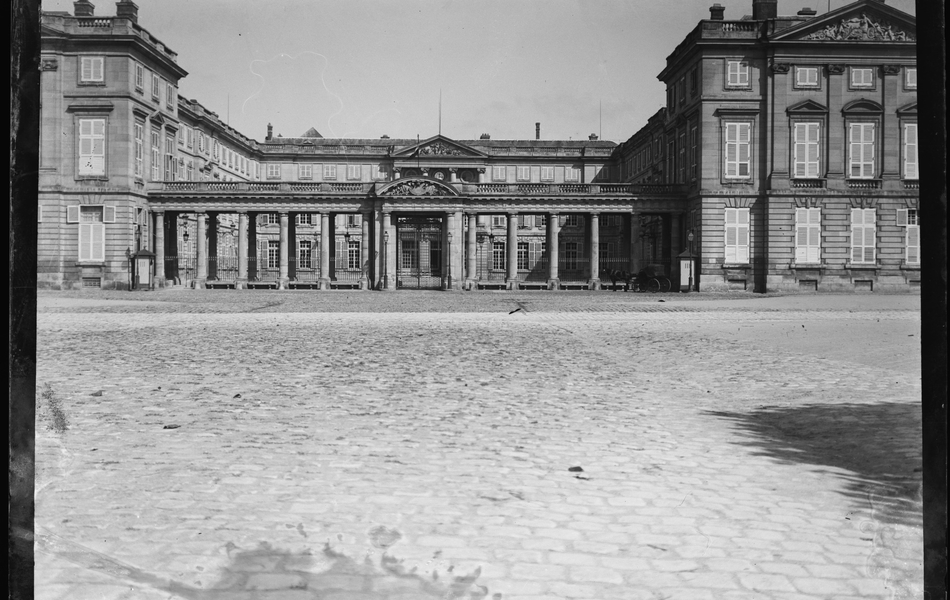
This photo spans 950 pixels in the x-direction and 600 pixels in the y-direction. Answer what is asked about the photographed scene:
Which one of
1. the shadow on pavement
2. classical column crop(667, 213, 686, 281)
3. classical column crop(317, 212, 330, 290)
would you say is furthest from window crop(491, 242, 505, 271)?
the shadow on pavement

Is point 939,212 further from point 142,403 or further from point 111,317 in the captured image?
point 111,317

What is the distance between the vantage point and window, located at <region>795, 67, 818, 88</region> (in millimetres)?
32875

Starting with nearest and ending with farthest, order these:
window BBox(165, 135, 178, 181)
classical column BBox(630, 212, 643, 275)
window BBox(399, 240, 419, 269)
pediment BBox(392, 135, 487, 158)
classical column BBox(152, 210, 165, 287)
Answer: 1. classical column BBox(152, 210, 165, 287)
2. window BBox(165, 135, 178, 181)
3. classical column BBox(630, 212, 643, 275)
4. window BBox(399, 240, 419, 269)
5. pediment BBox(392, 135, 487, 158)

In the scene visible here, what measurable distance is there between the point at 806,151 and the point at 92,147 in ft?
104

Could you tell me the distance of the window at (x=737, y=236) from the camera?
36.7 m

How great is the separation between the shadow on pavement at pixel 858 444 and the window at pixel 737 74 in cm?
3067

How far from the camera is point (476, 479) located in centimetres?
434

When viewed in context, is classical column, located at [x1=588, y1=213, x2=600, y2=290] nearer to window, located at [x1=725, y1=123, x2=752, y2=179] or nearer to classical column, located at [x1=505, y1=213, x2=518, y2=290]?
classical column, located at [x1=505, y1=213, x2=518, y2=290]

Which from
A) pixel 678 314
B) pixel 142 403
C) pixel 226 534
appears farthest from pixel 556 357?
pixel 678 314

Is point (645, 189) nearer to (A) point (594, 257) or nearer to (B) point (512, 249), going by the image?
(A) point (594, 257)

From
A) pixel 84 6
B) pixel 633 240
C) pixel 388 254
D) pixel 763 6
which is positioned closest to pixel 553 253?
pixel 633 240

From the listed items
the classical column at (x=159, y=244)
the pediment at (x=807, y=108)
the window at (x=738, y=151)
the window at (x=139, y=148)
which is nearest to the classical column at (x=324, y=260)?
the classical column at (x=159, y=244)

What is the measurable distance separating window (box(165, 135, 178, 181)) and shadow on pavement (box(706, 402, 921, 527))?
139 ft

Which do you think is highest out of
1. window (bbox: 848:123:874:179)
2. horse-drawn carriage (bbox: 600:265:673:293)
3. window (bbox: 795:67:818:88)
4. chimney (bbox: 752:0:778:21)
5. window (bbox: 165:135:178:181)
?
window (bbox: 795:67:818:88)
